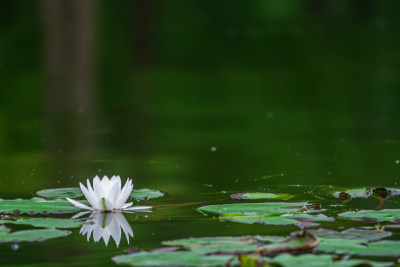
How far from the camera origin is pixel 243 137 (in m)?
5.61

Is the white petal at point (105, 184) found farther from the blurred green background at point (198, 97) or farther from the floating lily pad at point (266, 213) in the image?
the blurred green background at point (198, 97)

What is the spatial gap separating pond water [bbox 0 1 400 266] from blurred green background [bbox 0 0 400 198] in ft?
0.06

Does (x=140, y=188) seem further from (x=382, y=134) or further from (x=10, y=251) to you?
(x=382, y=134)

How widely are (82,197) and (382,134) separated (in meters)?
2.71

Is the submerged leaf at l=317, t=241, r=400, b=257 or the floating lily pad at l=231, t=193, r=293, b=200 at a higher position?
the floating lily pad at l=231, t=193, r=293, b=200

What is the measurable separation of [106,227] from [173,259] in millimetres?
686

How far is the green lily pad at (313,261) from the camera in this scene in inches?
82.4

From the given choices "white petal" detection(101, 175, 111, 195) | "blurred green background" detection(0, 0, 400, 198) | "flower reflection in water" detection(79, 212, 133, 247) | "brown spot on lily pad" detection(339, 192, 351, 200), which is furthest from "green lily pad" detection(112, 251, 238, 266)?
"blurred green background" detection(0, 0, 400, 198)

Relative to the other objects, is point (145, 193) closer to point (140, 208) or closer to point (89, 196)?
point (140, 208)

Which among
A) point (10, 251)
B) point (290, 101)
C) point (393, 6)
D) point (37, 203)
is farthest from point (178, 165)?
point (393, 6)

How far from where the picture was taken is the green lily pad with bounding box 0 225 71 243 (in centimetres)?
254

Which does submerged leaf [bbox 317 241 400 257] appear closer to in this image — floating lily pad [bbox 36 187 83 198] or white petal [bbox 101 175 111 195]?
white petal [bbox 101 175 111 195]

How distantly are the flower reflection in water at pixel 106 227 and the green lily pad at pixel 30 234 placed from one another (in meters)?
0.12

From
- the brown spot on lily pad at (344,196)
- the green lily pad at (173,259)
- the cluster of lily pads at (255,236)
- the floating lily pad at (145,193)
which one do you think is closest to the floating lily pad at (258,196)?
the cluster of lily pads at (255,236)
